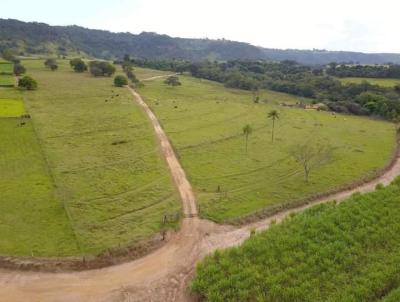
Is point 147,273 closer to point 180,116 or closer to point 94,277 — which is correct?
point 94,277

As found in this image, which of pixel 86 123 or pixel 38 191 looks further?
pixel 86 123

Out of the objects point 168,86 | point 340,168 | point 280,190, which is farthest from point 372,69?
point 280,190

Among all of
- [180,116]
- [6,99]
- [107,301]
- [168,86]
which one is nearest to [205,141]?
[180,116]

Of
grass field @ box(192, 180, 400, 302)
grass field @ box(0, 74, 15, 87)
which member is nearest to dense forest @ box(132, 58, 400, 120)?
grass field @ box(0, 74, 15, 87)

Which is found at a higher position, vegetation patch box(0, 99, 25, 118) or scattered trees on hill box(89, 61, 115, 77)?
scattered trees on hill box(89, 61, 115, 77)

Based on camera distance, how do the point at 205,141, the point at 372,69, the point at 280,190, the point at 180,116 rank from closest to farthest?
the point at 280,190
the point at 205,141
the point at 180,116
the point at 372,69

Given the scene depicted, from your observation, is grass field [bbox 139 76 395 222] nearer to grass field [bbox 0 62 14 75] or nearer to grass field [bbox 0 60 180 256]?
grass field [bbox 0 60 180 256]

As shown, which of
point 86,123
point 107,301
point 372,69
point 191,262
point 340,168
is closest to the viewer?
point 107,301

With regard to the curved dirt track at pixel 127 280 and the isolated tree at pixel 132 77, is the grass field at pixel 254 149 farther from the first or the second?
the isolated tree at pixel 132 77
